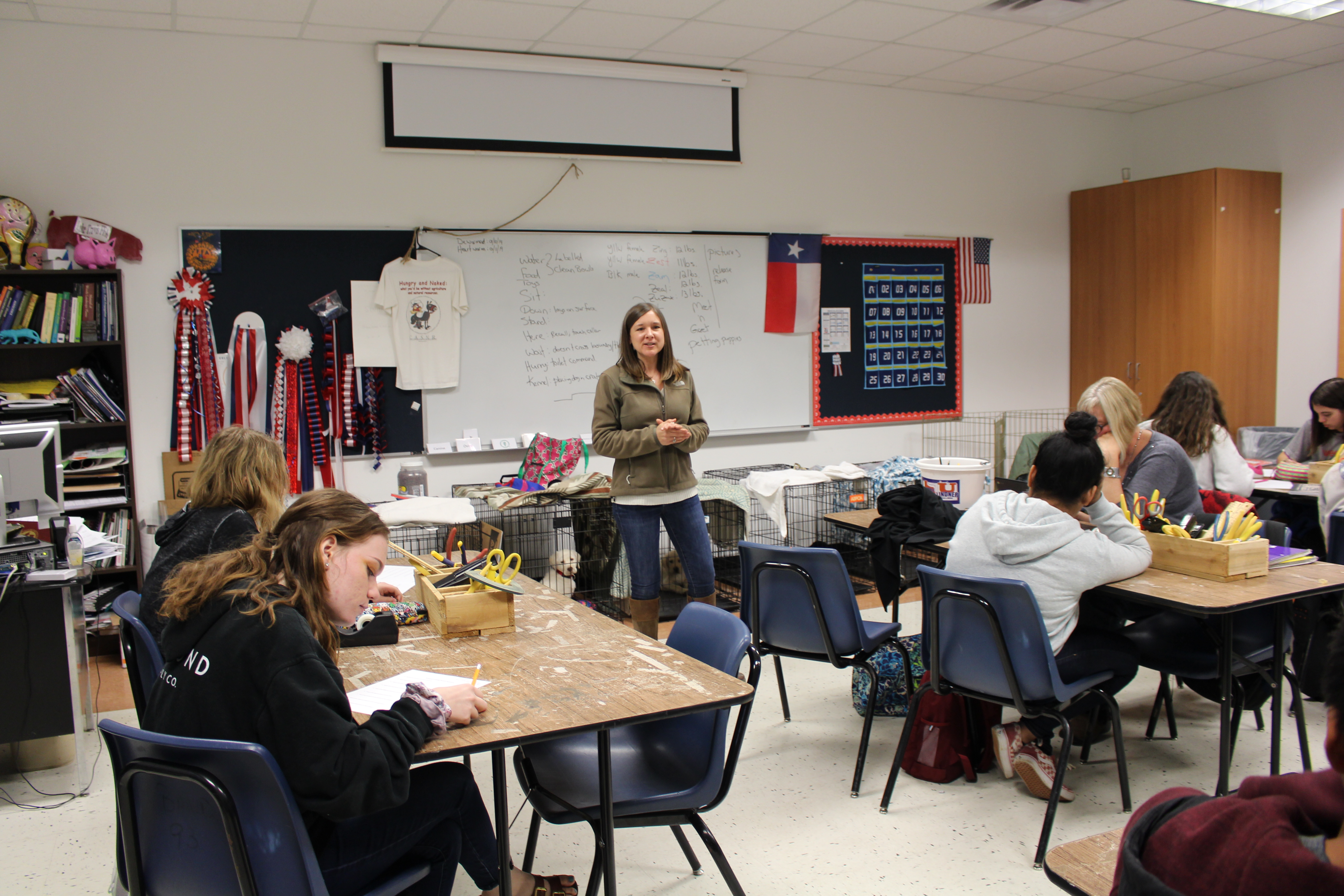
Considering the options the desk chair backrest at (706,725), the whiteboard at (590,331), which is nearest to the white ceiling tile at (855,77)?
the whiteboard at (590,331)

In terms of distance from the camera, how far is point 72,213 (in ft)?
14.4

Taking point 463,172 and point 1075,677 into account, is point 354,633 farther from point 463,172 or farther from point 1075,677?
point 463,172

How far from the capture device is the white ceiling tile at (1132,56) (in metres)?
5.36

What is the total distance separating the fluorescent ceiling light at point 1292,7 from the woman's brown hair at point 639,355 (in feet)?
10.9

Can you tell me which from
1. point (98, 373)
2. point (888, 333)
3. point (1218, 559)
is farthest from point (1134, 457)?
point (98, 373)

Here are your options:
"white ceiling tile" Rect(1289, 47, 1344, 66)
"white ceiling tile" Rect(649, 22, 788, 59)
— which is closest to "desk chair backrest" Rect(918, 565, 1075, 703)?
"white ceiling tile" Rect(649, 22, 788, 59)

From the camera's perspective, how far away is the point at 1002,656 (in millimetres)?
2533

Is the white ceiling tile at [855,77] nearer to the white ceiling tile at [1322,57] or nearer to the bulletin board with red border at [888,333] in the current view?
the bulletin board with red border at [888,333]

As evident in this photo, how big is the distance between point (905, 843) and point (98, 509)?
151 inches

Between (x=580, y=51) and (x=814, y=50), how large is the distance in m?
1.29

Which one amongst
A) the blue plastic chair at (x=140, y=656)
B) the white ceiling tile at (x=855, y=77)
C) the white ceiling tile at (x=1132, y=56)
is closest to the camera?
the blue plastic chair at (x=140, y=656)

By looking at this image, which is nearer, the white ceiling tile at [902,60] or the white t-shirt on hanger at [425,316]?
the white t-shirt on hanger at [425,316]

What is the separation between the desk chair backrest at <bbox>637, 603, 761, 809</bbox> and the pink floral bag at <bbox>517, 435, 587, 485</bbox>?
2563 millimetres

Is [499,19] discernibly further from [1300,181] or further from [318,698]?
[1300,181]
